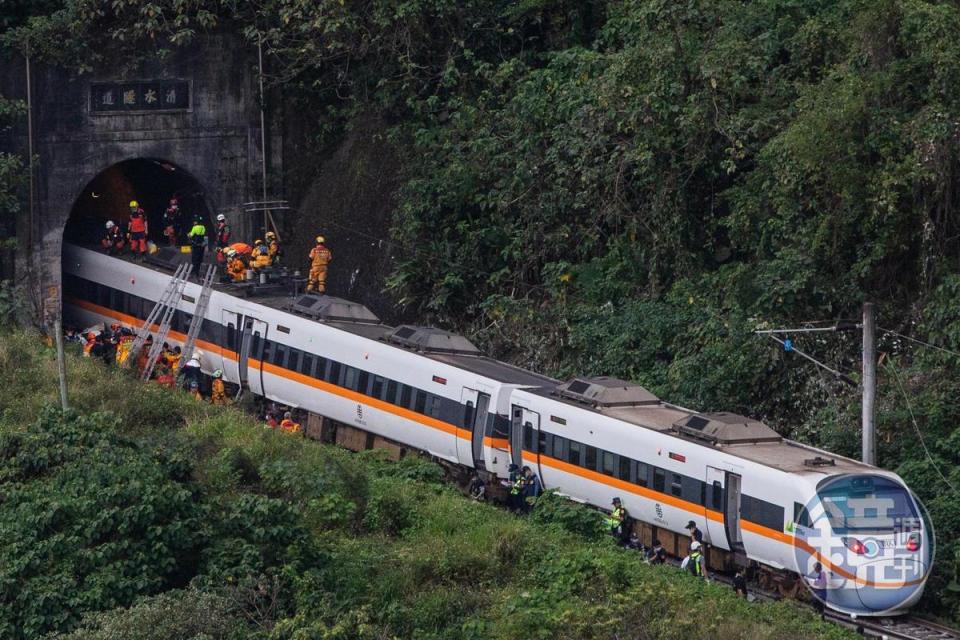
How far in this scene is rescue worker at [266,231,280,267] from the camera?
103 feet

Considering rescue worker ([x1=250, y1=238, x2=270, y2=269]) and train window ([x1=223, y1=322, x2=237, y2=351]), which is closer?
train window ([x1=223, y1=322, x2=237, y2=351])

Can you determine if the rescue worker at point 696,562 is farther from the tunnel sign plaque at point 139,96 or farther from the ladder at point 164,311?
the tunnel sign plaque at point 139,96

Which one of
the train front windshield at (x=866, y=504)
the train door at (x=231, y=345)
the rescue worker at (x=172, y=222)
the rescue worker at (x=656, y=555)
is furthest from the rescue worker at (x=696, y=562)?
the rescue worker at (x=172, y=222)

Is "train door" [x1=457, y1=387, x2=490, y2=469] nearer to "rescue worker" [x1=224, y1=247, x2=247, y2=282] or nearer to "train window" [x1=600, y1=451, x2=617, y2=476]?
"train window" [x1=600, y1=451, x2=617, y2=476]

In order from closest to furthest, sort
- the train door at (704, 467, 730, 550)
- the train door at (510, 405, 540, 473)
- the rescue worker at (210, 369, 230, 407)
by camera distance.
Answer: the train door at (704, 467, 730, 550) → the train door at (510, 405, 540, 473) → the rescue worker at (210, 369, 230, 407)

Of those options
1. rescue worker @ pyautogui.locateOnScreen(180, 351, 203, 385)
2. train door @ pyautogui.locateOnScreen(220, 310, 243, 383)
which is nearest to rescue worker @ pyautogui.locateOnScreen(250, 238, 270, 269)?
train door @ pyautogui.locateOnScreen(220, 310, 243, 383)

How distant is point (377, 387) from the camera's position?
85.0ft

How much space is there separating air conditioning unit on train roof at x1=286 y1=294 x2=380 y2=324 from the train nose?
1125 centimetres

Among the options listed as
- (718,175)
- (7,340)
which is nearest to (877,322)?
(718,175)

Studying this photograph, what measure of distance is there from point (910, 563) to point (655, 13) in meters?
12.6

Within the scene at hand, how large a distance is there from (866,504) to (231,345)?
13321 mm

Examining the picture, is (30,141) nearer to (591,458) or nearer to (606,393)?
(606,393)

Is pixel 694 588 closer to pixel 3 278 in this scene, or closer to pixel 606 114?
pixel 606 114

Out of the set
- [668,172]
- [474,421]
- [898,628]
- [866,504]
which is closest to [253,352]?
[474,421]
